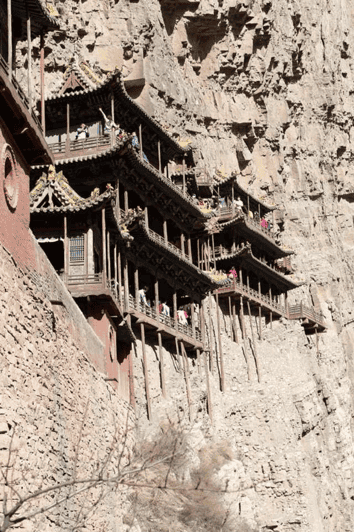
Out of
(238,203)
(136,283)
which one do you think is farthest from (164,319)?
(238,203)

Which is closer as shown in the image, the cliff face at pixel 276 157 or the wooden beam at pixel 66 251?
the wooden beam at pixel 66 251

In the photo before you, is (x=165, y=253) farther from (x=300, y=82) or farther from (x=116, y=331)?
(x=300, y=82)

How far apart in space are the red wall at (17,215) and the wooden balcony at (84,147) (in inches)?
599

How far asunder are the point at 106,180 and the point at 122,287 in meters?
4.21

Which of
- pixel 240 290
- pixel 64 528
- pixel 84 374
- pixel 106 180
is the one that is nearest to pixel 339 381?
pixel 240 290

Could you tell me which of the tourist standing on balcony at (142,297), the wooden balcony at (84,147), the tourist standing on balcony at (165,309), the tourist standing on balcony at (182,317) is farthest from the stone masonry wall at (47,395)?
the tourist standing on balcony at (182,317)

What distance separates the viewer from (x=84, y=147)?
32000mm

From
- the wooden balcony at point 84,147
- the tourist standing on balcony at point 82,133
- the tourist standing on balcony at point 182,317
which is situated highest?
the tourist standing on balcony at point 82,133

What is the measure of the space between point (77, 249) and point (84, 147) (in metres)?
7.85

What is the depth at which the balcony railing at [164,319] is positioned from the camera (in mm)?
30359

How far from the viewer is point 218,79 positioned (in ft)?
171

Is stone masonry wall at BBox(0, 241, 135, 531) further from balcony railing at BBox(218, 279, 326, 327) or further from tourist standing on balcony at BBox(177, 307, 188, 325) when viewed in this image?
balcony railing at BBox(218, 279, 326, 327)

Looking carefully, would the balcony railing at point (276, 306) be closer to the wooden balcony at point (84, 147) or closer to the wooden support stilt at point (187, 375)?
the wooden support stilt at point (187, 375)

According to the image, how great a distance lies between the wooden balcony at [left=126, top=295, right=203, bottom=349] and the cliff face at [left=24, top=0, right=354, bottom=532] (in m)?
1.12
